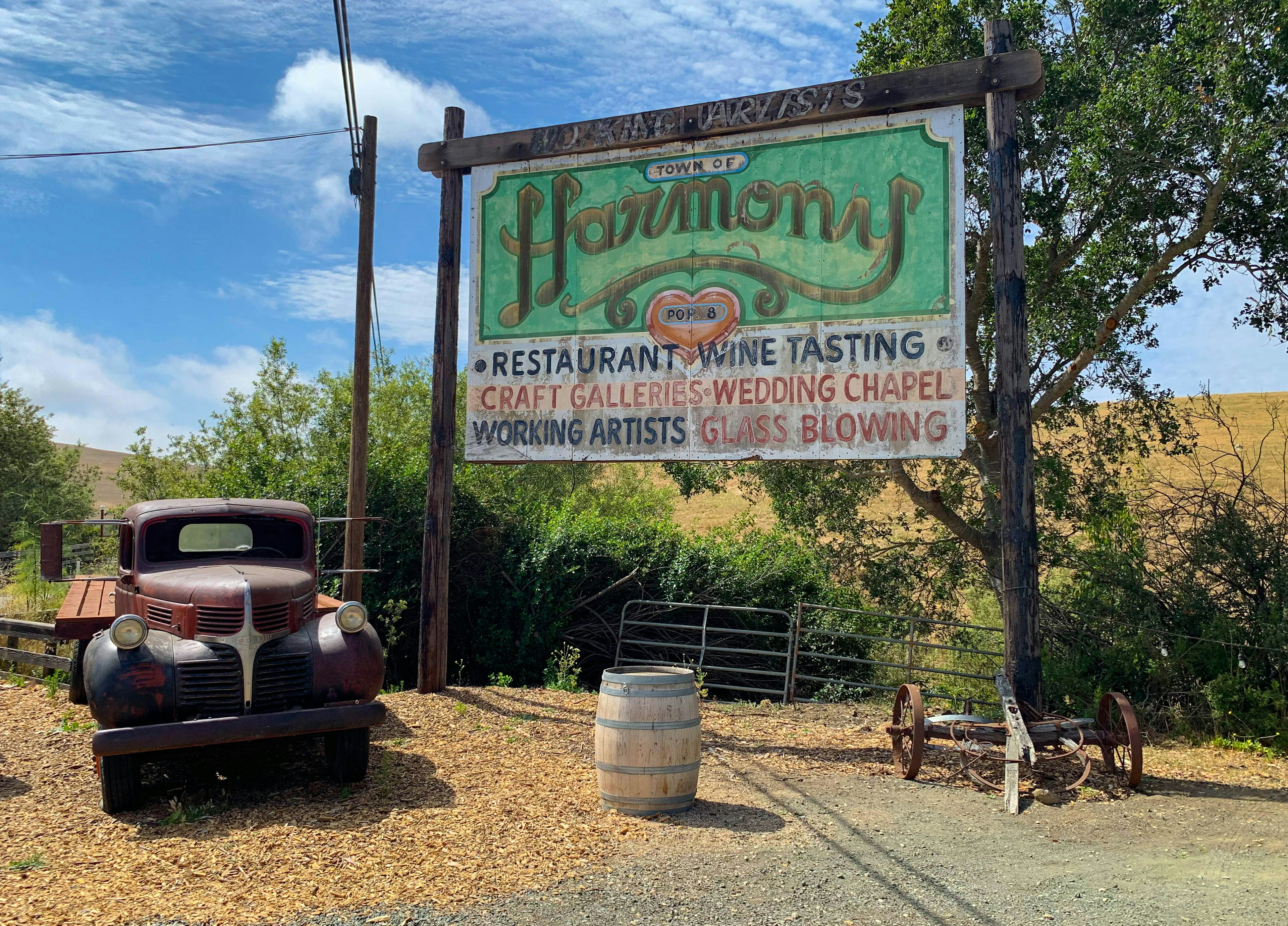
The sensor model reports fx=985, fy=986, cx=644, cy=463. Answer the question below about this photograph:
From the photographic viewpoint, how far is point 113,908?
15.5 feet

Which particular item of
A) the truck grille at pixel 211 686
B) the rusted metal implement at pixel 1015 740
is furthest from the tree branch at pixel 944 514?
the truck grille at pixel 211 686

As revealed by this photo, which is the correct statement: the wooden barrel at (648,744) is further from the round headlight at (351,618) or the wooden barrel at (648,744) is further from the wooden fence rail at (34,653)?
the wooden fence rail at (34,653)

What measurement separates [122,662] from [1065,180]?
12.3 meters

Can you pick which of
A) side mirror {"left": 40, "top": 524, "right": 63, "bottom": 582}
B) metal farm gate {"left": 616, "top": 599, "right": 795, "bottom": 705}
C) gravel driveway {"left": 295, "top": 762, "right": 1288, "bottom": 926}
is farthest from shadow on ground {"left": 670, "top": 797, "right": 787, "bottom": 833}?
metal farm gate {"left": 616, "top": 599, "right": 795, "bottom": 705}

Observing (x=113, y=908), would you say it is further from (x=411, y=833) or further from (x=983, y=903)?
(x=983, y=903)

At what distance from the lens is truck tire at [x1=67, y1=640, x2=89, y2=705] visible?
877cm

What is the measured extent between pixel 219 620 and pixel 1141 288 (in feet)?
37.3

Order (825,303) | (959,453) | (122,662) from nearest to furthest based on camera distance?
(122,662) → (959,453) → (825,303)

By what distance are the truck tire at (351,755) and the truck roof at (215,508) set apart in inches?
79.1

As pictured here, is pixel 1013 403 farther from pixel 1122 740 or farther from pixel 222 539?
pixel 222 539

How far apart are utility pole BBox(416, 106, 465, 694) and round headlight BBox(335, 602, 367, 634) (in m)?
3.04

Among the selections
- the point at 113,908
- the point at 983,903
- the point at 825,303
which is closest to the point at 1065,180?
the point at 825,303

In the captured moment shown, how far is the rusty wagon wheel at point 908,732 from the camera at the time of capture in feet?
23.5

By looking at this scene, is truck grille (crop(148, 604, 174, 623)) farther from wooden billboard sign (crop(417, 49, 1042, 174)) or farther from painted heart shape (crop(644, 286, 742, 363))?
wooden billboard sign (crop(417, 49, 1042, 174))
